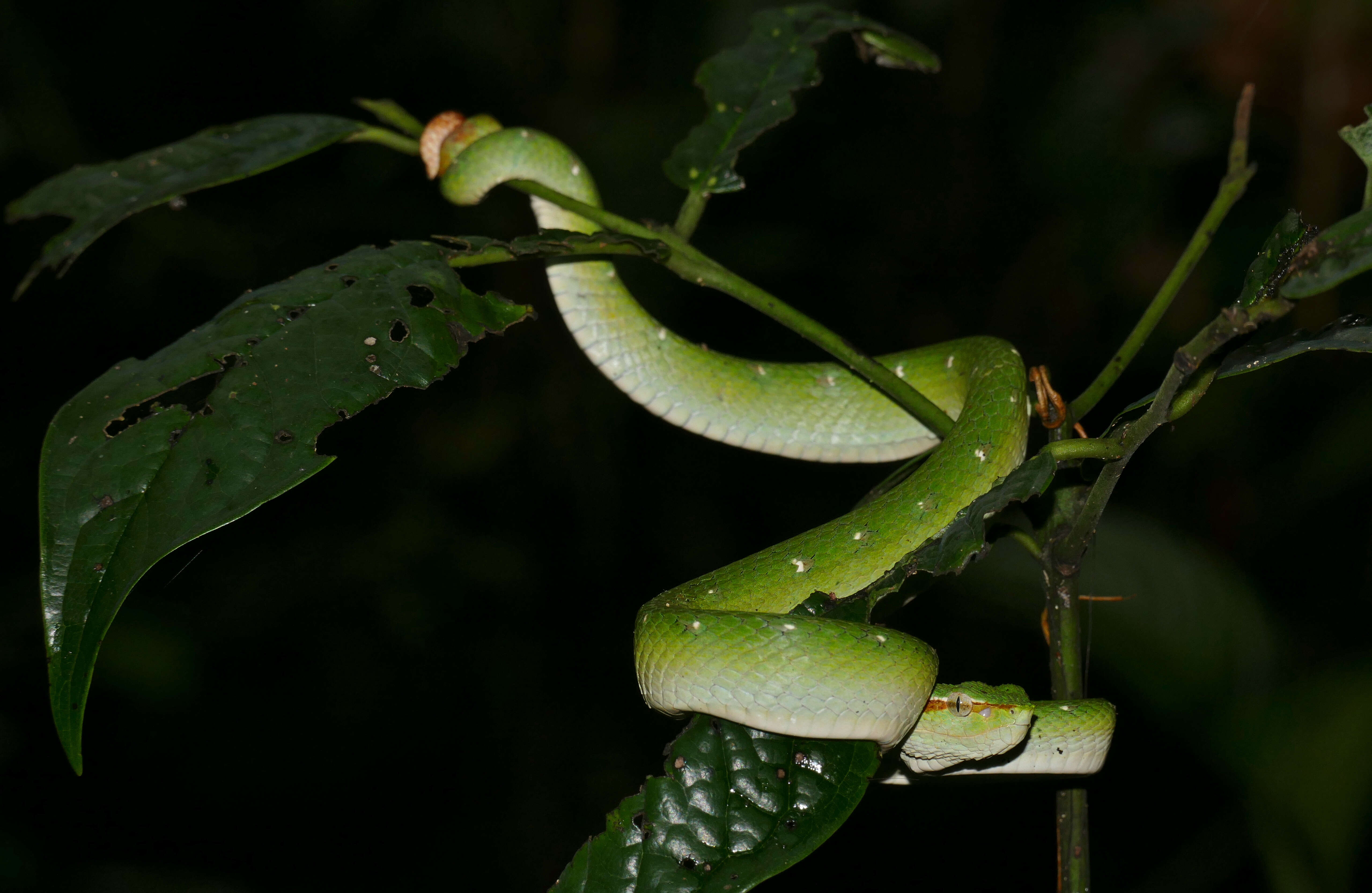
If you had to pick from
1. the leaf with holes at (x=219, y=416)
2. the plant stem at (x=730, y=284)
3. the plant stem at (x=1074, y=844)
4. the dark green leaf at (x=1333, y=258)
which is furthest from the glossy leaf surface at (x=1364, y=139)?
the leaf with holes at (x=219, y=416)

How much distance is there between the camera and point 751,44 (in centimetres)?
175

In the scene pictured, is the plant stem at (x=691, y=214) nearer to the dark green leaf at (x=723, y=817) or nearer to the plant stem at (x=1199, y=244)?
the plant stem at (x=1199, y=244)

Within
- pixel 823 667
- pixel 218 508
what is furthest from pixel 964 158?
pixel 218 508

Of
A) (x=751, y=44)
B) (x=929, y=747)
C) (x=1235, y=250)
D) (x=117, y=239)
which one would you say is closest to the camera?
(x=929, y=747)

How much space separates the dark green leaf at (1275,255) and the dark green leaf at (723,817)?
69 centimetres

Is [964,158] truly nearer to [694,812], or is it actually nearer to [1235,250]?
[1235,250]

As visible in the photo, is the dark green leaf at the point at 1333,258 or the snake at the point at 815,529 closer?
the dark green leaf at the point at 1333,258

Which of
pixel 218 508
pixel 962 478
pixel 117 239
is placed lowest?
pixel 962 478

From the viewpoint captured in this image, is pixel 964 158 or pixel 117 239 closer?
pixel 117 239

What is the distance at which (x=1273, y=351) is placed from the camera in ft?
3.65

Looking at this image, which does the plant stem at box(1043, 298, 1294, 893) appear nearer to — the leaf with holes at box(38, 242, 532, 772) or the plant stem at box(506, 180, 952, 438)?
the plant stem at box(506, 180, 952, 438)

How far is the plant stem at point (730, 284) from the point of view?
1240 mm

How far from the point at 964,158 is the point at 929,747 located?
4523mm

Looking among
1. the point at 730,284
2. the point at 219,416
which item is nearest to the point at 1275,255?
the point at 730,284
